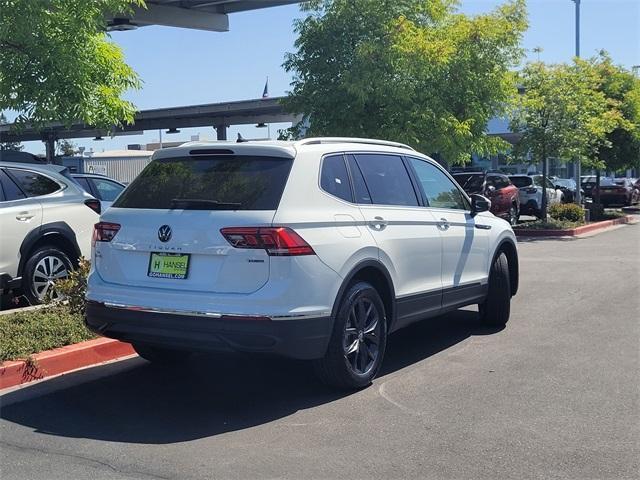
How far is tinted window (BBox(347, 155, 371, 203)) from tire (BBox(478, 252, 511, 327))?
249cm

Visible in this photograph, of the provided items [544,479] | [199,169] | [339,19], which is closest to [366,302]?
[199,169]

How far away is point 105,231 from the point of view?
5.68 metres

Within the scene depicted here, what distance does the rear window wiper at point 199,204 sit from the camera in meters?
5.23

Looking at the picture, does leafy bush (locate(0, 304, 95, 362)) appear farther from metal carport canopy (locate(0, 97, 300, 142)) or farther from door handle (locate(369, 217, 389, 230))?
metal carport canopy (locate(0, 97, 300, 142))

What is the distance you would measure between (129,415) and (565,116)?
18.4 meters

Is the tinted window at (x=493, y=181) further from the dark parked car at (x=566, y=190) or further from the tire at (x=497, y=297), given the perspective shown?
the tire at (x=497, y=297)

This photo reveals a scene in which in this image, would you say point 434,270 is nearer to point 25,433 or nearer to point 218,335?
point 218,335

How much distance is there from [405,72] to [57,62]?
10243 mm

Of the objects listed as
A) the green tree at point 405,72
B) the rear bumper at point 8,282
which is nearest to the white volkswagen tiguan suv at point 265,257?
the rear bumper at point 8,282

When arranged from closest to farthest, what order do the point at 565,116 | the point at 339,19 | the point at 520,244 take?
1. the point at 339,19
2. the point at 520,244
3. the point at 565,116

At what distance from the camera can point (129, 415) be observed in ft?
17.4

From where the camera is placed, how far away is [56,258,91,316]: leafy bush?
285 inches

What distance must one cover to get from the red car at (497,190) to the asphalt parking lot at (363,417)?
14.7m

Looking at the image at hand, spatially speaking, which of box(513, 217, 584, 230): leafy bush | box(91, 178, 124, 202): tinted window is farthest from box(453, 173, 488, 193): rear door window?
box(91, 178, 124, 202): tinted window
